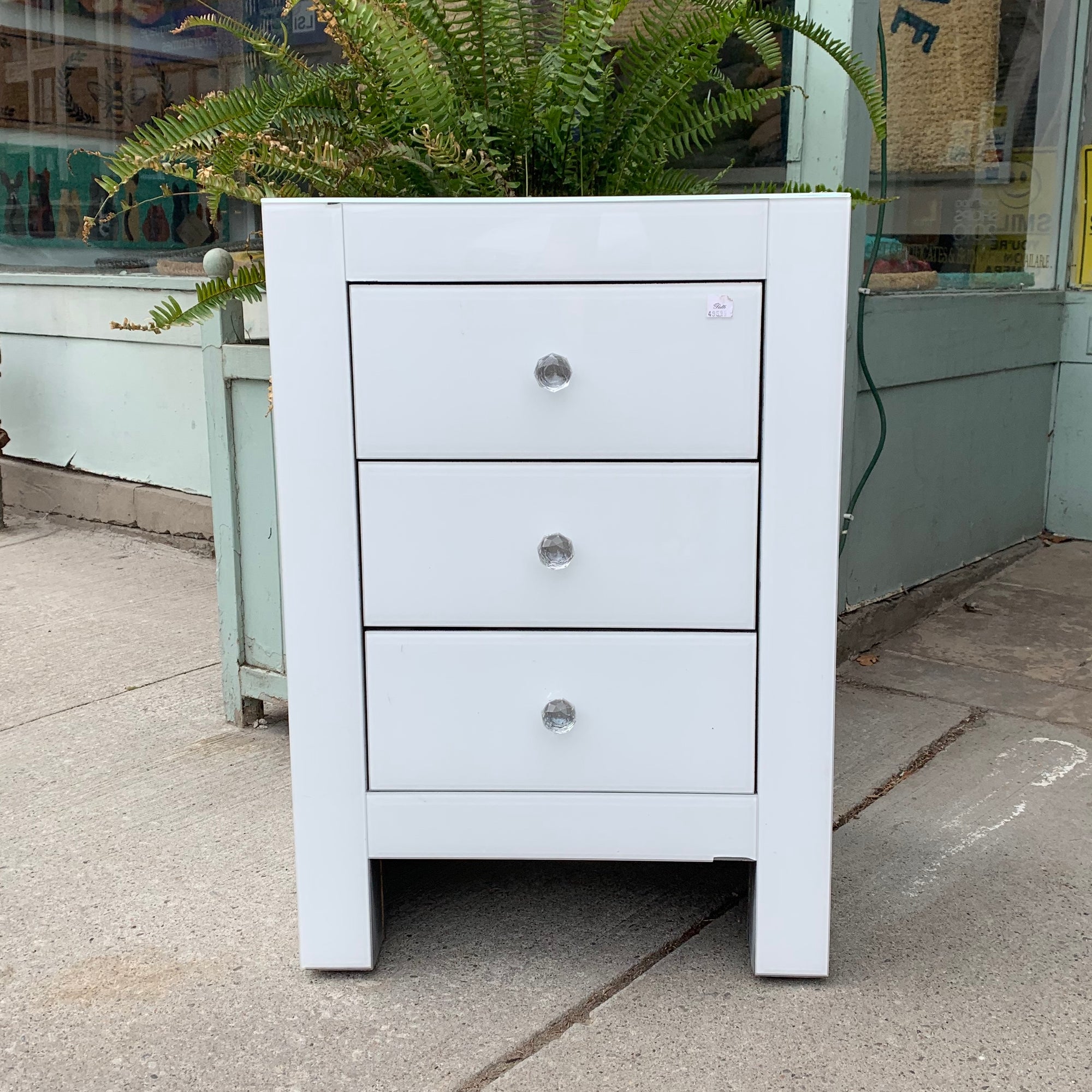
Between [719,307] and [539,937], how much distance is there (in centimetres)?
116

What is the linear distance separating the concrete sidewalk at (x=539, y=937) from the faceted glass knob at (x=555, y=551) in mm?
393

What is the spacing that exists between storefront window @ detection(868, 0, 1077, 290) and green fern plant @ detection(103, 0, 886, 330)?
166cm

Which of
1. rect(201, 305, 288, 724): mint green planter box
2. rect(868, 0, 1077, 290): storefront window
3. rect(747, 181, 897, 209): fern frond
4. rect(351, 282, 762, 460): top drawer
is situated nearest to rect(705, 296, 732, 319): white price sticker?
rect(351, 282, 762, 460): top drawer

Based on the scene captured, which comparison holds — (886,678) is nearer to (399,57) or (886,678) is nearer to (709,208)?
(709,208)

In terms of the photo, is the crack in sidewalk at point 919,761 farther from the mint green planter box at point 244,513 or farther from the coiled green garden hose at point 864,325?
the mint green planter box at point 244,513

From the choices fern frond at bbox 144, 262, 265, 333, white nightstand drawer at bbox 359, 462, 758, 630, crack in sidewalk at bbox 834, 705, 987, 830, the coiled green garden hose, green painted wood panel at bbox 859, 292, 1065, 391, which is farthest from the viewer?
green painted wood panel at bbox 859, 292, 1065, 391

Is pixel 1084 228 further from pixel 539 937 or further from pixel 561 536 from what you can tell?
pixel 539 937

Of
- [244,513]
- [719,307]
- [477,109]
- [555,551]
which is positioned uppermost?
[477,109]

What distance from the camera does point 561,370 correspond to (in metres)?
1.90

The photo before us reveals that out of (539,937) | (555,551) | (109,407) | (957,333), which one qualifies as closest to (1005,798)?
(539,937)

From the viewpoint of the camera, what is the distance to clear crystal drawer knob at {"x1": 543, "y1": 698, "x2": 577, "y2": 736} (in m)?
2.01

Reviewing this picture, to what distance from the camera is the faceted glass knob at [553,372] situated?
1.89 metres

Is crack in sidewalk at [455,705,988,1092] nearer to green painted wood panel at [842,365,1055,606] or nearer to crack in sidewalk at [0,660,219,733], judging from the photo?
green painted wood panel at [842,365,1055,606]

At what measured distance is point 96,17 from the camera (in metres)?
5.74
